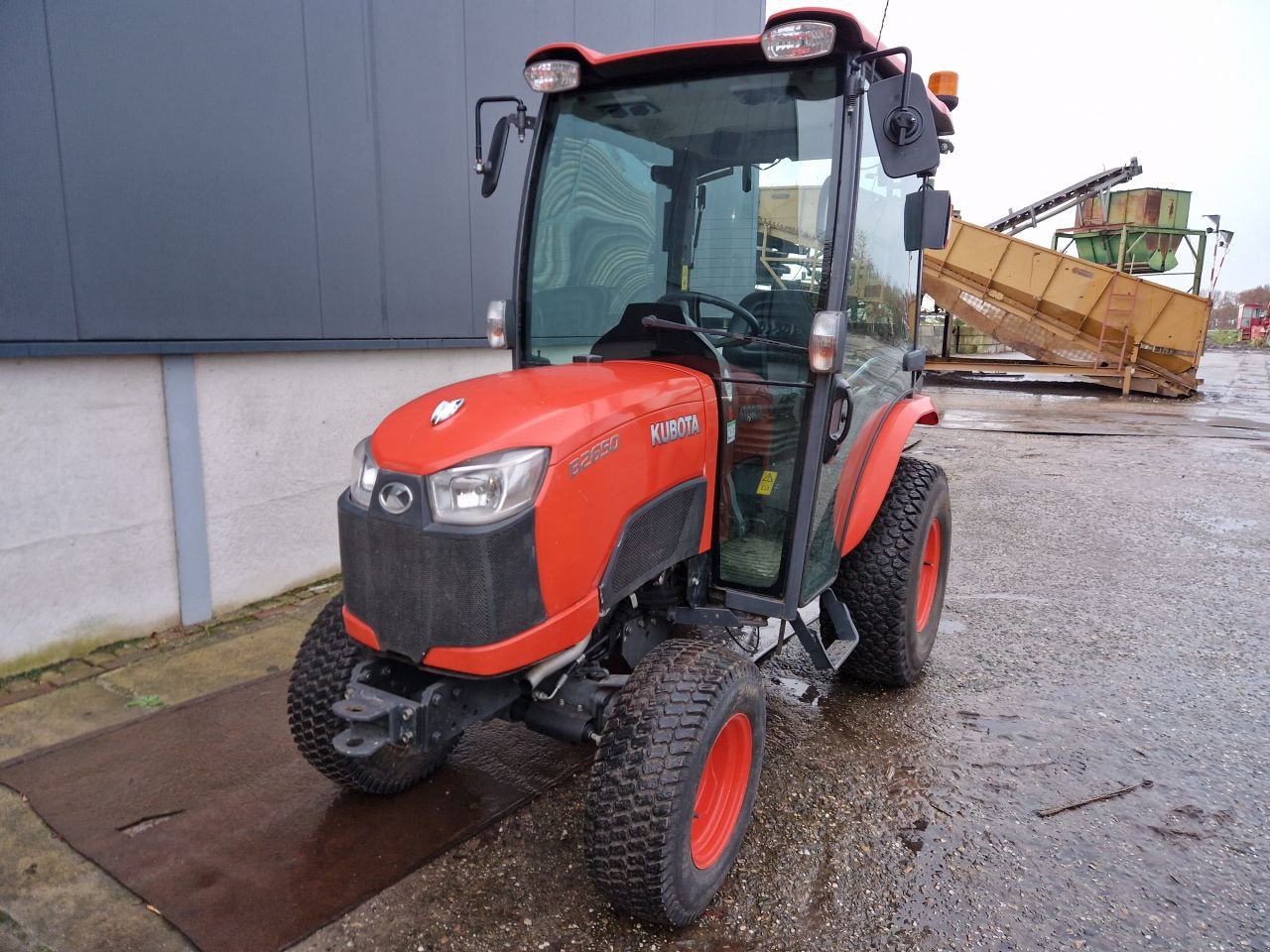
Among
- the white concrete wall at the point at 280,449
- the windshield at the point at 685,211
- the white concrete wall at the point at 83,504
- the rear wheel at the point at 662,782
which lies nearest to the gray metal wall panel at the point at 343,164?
the white concrete wall at the point at 280,449

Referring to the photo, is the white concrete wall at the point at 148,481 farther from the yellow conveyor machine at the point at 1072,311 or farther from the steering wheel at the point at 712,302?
the yellow conveyor machine at the point at 1072,311

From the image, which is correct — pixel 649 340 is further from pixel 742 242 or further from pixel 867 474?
pixel 867 474

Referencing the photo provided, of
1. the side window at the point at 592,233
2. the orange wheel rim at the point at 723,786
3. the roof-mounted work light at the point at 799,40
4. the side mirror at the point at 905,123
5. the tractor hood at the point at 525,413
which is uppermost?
the roof-mounted work light at the point at 799,40

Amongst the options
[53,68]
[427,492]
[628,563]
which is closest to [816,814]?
[628,563]

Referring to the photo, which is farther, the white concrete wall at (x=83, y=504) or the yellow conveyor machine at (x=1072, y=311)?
the yellow conveyor machine at (x=1072, y=311)

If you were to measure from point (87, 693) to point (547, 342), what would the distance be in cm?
222

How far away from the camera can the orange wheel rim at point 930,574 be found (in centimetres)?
380

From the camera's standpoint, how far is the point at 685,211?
2850mm

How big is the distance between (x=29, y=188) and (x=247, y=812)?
7.73 feet

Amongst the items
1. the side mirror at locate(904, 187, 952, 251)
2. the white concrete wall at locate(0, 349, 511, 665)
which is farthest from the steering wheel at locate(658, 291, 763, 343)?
the white concrete wall at locate(0, 349, 511, 665)

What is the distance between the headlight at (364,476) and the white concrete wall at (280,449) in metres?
2.06

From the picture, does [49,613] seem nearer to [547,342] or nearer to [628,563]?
[547,342]

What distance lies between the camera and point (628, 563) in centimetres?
230


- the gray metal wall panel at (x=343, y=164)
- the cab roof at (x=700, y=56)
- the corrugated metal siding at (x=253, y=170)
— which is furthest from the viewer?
the gray metal wall panel at (x=343, y=164)
